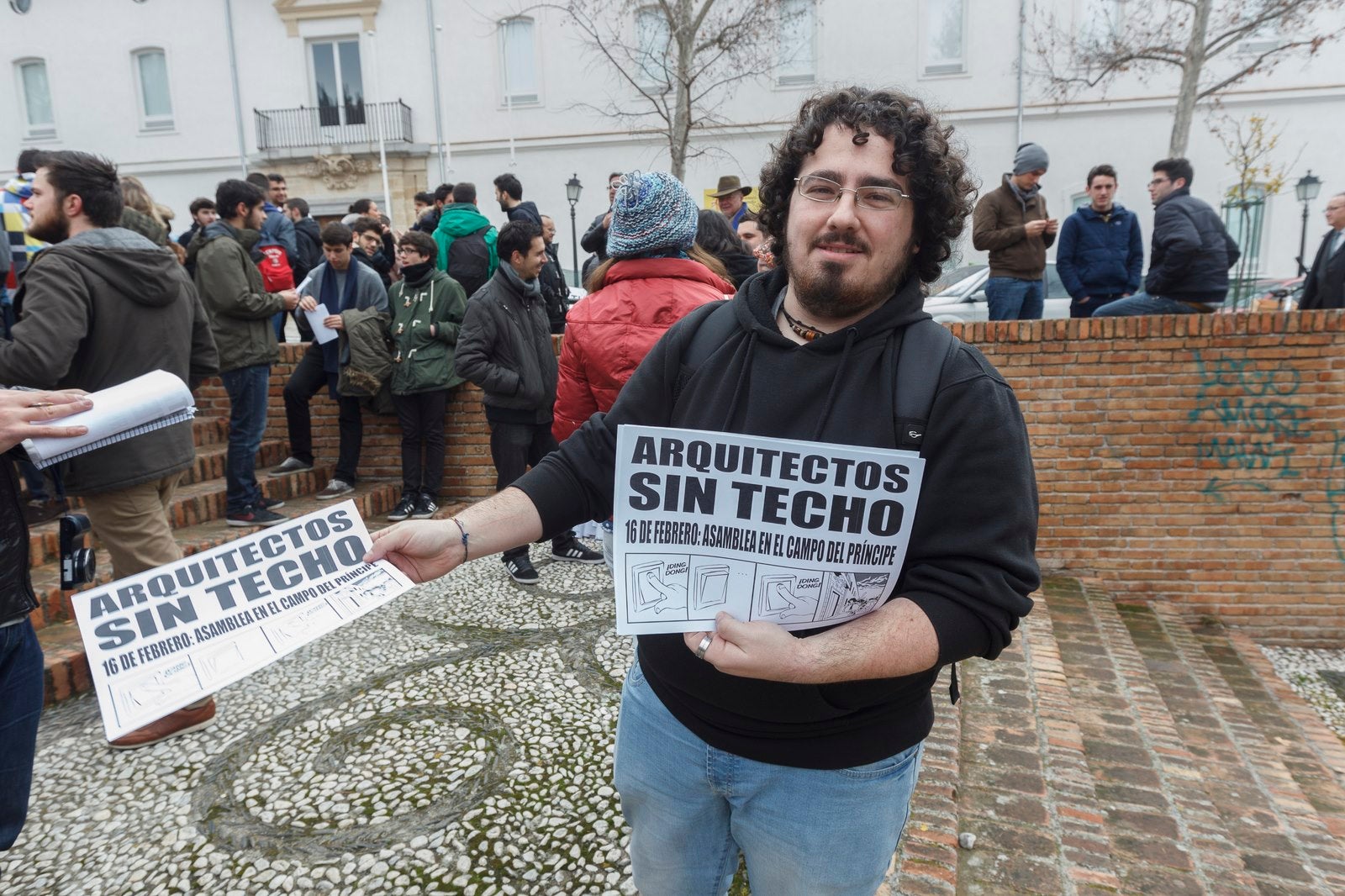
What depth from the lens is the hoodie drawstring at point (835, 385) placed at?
1.38 m

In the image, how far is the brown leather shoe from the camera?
3053 mm

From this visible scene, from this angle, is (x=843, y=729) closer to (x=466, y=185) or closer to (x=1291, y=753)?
(x=1291, y=753)

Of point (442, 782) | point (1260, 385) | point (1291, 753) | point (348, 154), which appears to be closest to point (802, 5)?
point (348, 154)

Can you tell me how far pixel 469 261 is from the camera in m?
6.77

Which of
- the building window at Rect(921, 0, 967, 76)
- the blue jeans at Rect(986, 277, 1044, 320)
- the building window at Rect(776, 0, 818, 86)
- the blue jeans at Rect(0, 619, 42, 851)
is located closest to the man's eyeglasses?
the blue jeans at Rect(0, 619, 42, 851)

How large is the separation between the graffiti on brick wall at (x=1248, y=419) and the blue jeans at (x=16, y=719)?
6.53 metres

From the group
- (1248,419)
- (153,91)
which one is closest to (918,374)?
(1248,419)

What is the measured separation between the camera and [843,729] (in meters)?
1.43

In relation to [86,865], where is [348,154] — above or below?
above

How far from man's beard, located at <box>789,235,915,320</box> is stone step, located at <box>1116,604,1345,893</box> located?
3.30 meters

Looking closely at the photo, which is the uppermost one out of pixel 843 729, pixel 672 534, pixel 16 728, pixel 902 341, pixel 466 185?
pixel 466 185

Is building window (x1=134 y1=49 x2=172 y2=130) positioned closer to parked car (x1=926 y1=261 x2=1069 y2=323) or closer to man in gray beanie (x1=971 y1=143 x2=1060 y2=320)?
parked car (x1=926 y1=261 x2=1069 y2=323)

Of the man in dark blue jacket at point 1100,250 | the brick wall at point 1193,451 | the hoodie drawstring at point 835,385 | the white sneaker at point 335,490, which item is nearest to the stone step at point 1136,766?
the brick wall at point 1193,451

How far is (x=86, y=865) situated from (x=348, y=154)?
20669 millimetres
